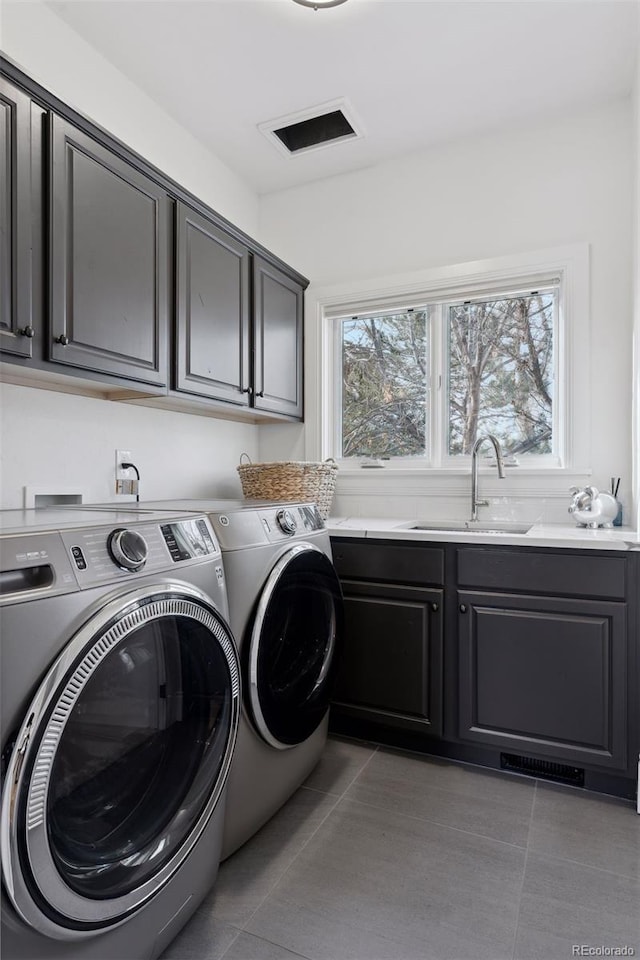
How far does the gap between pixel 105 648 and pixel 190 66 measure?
234cm

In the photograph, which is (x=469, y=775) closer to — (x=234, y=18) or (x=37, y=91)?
(x=37, y=91)

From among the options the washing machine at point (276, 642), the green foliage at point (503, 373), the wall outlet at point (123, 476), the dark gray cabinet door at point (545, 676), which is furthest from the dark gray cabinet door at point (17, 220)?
the green foliage at point (503, 373)

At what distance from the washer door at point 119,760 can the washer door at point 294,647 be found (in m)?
0.19

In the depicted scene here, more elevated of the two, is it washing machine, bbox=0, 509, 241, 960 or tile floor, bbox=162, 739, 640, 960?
washing machine, bbox=0, 509, 241, 960

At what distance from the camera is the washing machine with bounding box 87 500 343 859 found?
1.44m

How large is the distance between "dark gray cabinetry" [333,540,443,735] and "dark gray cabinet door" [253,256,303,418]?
2.93ft

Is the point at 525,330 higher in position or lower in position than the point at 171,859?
higher

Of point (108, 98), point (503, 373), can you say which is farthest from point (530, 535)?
point (108, 98)

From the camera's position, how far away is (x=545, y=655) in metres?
1.92

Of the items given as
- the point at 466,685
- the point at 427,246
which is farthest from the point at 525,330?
the point at 466,685

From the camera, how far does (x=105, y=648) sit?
935 millimetres

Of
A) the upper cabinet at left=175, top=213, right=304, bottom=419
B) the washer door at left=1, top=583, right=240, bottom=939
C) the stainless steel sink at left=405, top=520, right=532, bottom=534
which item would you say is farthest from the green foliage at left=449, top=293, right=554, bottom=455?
the washer door at left=1, top=583, right=240, bottom=939

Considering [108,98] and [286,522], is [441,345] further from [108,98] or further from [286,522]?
[108,98]

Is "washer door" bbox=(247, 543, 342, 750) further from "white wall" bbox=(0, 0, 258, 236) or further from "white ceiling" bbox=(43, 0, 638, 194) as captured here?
"white ceiling" bbox=(43, 0, 638, 194)
